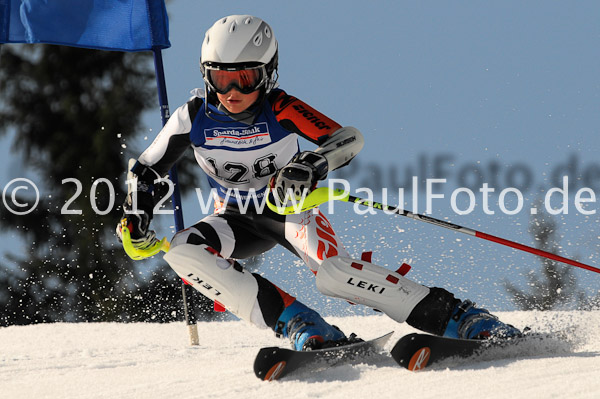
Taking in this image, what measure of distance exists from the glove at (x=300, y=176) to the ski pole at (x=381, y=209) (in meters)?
0.05

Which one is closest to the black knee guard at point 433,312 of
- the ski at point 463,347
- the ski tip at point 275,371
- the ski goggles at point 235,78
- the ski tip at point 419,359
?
the ski at point 463,347

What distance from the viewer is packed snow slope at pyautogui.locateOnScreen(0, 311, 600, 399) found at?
2793 mm

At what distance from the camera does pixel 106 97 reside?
12.1 meters

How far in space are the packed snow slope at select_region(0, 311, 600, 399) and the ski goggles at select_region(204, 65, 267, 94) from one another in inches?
59.9

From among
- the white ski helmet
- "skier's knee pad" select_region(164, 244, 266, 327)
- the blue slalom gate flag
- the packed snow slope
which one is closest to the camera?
the packed snow slope

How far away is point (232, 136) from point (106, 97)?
29.2 feet

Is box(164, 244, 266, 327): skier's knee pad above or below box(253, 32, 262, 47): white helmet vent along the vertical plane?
below

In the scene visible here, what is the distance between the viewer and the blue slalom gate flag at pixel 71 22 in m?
6.25

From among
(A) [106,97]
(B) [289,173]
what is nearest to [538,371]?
(B) [289,173]

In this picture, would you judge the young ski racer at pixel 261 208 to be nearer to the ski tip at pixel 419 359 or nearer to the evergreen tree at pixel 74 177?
the ski tip at pixel 419 359

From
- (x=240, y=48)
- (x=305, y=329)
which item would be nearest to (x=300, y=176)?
(x=305, y=329)

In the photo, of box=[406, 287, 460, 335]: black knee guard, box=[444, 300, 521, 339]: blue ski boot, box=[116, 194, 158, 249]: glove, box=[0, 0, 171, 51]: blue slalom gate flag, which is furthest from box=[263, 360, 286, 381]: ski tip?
box=[0, 0, 171, 51]: blue slalom gate flag

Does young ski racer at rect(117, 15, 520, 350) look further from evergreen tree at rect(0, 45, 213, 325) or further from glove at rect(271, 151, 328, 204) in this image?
evergreen tree at rect(0, 45, 213, 325)

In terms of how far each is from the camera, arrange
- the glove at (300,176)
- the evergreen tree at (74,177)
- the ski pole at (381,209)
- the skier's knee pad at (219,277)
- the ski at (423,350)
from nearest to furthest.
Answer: the ski at (423,350)
the glove at (300,176)
the ski pole at (381,209)
the skier's knee pad at (219,277)
the evergreen tree at (74,177)
